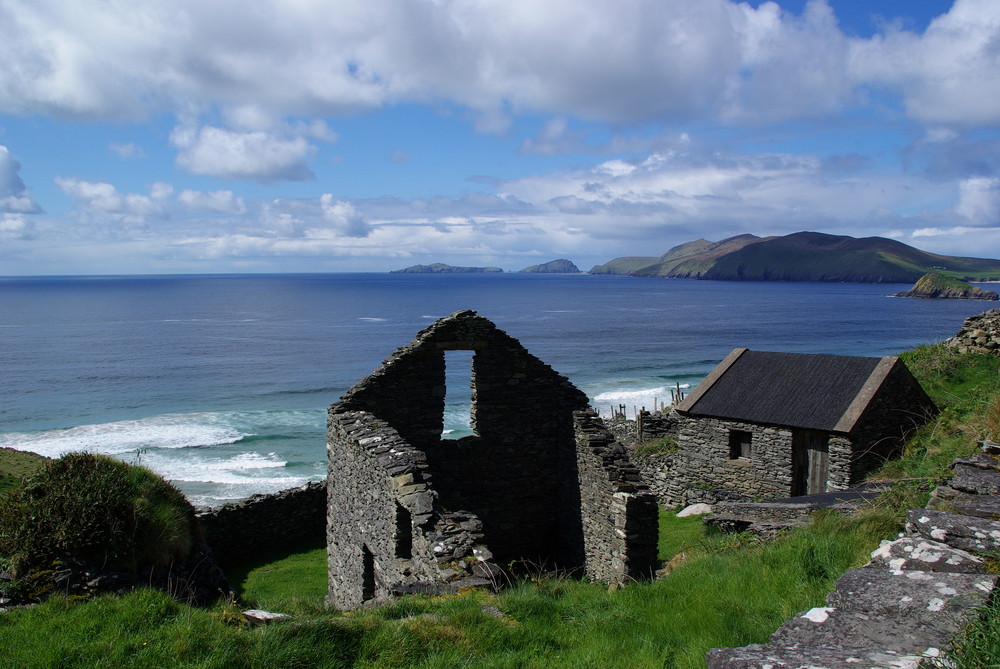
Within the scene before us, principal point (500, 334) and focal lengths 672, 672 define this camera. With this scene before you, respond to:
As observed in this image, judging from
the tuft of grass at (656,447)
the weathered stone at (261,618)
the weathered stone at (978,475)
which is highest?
the weathered stone at (978,475)

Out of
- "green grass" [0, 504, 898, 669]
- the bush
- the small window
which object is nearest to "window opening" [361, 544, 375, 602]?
the bush

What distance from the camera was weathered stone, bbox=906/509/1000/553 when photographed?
178 inches

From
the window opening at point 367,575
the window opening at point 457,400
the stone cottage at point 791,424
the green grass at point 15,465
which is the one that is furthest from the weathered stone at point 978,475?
the window opening at point 457,400

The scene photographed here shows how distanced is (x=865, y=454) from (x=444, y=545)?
1542 cm

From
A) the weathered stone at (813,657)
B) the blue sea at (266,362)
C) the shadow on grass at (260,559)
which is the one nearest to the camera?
the weathered stone at (813,657)

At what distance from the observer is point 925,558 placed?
4.48 meters

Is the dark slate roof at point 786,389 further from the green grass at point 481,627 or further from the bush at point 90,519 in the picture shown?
the bush at point 90,519

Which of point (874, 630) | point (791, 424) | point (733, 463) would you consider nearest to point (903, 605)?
point (874, 630)

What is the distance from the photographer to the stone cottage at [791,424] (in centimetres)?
2006

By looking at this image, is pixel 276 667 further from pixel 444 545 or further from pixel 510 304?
pixel 510 304

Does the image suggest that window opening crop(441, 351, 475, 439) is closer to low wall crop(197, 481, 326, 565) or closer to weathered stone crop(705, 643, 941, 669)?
low wall crop(197, 481, 326, 565)

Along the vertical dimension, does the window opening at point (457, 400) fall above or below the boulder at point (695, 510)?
below

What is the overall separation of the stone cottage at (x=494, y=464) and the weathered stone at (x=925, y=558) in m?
7.36

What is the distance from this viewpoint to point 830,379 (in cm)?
2173
